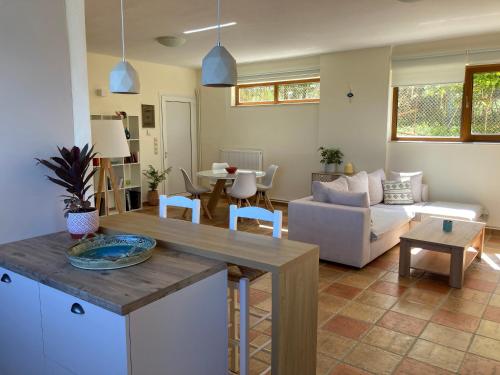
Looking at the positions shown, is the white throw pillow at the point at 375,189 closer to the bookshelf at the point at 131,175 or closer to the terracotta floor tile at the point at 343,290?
the terracotta floor tile at the point at 343,290

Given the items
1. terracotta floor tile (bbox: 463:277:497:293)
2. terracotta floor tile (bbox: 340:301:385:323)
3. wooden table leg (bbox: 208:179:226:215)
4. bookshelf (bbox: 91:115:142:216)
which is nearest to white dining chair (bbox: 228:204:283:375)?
terracotta floor tile (bbox: 340:301:385:323)

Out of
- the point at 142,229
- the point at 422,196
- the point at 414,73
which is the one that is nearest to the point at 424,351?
the point at 142,229

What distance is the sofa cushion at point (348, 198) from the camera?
390cm

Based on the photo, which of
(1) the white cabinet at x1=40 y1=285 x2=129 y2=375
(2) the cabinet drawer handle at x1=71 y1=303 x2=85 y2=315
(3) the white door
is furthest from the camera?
(3) the white door

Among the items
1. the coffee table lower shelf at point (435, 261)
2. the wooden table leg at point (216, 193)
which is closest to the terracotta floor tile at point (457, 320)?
the coffee table lower shelf at point (435, 261)

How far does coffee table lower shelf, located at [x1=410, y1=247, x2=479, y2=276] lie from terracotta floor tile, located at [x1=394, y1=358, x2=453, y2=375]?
1429 millimetres

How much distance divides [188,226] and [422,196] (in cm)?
425

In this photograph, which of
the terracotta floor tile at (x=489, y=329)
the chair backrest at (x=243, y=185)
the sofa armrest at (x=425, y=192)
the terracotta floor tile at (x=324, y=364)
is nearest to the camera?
the terracotta floor tile at (x=324, y=364)

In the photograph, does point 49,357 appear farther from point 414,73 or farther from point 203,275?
point 414,73

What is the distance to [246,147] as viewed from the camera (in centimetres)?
758

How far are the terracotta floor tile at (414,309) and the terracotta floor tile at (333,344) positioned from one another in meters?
0.66

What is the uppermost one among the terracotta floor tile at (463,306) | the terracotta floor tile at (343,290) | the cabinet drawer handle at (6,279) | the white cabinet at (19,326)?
the cabinet drawer handle at (6,279)

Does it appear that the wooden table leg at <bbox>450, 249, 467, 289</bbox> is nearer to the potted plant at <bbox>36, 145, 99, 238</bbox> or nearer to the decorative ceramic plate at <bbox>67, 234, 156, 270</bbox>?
the decorative ceramic plate at <bbox>67, 234, 156, 270</bbox>

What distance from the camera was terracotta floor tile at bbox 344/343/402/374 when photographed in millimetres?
2346
